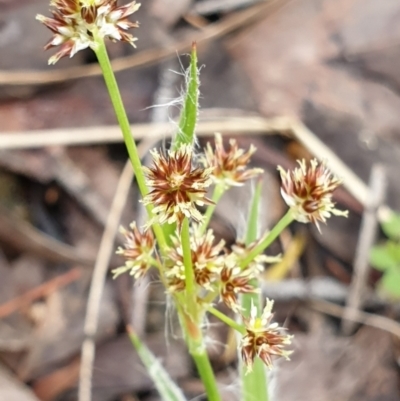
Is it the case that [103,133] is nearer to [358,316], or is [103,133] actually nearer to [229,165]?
[358,316]

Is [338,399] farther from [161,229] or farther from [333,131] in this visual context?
[161,229]

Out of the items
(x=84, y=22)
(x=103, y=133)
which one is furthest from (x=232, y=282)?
(x=103, y=133)

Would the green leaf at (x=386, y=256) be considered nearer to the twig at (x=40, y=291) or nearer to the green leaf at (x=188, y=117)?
the twig at (x=40, y=291)

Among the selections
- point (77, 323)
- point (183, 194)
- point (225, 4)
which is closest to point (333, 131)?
point (225, 4)

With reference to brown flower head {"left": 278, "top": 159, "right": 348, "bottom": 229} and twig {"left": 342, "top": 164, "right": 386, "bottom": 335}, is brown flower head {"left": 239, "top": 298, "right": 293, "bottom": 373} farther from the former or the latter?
twig {"left": 342, "top": 164, "right": 386, "bottom": 335}

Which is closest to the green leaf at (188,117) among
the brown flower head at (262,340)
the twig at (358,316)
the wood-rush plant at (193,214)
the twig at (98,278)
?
the wood-rush plant at (193,214)

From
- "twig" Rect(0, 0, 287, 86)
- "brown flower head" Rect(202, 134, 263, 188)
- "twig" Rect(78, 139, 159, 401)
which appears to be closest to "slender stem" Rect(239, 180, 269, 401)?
"brown flower head" Rect(202, 134, 263, 188)
